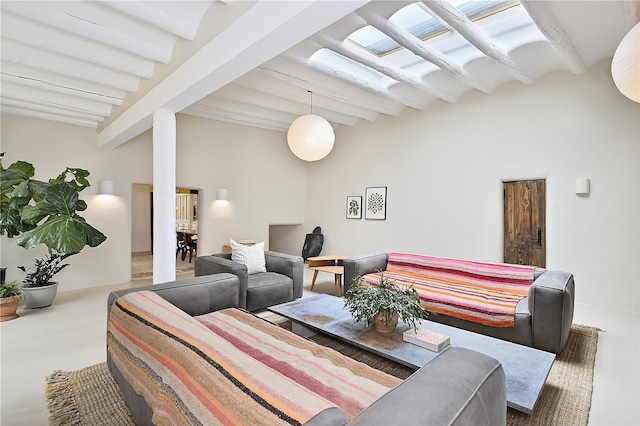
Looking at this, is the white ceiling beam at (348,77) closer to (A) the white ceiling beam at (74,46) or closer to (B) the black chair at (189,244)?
(A) the white ceiling beam at (74,46)

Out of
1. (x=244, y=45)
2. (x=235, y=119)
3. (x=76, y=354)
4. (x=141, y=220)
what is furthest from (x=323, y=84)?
(x=141, y=220)

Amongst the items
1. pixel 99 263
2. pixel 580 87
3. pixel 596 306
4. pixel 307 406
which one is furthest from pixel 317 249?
pixel 307 406

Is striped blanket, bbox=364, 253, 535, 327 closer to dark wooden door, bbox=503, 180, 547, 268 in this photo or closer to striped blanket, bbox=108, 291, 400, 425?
dark wooden door, bbox=503, 180, 547, 268

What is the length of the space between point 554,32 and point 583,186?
1.97m

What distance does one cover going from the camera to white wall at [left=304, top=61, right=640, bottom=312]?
12.4 feet

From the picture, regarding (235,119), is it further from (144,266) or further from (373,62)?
(144,266)

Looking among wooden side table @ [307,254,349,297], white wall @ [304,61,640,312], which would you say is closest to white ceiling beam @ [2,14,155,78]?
wooden side table @ [307,254,349,297]

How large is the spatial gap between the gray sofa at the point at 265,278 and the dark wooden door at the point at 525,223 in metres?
3.07

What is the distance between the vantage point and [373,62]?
12.3 ft

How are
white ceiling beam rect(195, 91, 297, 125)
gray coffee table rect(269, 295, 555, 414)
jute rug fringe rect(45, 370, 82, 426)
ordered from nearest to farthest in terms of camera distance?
gray coffee table rect(269, 295, 555, 414), jute rug fringe rect(45, 370, 82, 426), white ceiling beam rect(195, 91, 297, 125)

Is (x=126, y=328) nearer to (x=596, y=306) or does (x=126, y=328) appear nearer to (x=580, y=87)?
(x=596, y=306)

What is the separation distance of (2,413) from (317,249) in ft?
17.8

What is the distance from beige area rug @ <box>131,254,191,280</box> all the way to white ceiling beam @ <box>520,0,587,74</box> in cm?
621

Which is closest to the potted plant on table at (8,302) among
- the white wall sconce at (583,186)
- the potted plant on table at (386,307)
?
the potted plant on table at (386,307)
